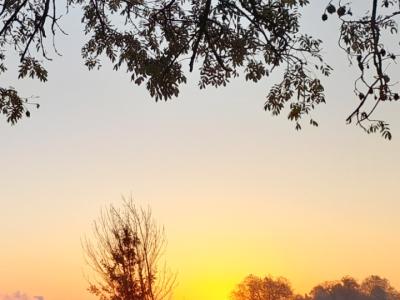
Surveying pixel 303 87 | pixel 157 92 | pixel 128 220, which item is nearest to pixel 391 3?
pixel 303 87

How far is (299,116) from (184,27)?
215 cm

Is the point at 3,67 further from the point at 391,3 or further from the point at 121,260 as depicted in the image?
the point at 121,260

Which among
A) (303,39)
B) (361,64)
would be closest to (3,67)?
(303,39)

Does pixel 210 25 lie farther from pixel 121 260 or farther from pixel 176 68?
pixel 121 260

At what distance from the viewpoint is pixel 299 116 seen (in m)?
8.55

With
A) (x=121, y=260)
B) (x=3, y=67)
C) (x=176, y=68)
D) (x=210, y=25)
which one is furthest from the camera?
(x=121, y=260)

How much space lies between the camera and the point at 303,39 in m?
9.16

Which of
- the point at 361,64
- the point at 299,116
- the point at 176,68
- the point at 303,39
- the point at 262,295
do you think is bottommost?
the point at 361,64

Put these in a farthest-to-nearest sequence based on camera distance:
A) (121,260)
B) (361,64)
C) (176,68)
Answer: (121,260) < (176,68) < (361,64)

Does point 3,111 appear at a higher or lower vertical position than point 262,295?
lower

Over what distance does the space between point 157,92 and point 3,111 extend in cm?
294

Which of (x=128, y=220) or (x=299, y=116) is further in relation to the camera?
(x=128, y=220)

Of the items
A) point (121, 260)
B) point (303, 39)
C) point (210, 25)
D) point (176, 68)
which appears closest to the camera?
point (176, 68)

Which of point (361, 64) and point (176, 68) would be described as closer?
point (361, 64)
